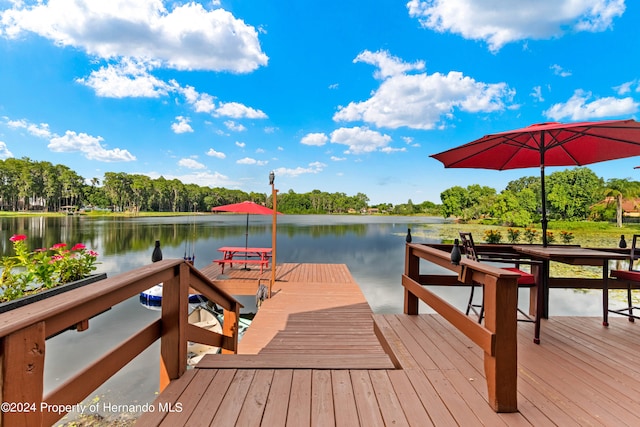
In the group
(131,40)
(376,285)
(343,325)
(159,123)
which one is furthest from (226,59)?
(159,123)

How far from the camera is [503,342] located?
1.47m

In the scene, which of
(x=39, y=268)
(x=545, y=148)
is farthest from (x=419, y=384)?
(x=39, y=268)

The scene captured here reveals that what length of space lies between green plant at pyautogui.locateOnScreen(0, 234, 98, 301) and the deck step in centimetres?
246

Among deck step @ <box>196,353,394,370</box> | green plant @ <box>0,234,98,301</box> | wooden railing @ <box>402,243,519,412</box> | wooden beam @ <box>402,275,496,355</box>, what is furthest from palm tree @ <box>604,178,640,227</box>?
green plant @ <box>0,234,98,301</box>

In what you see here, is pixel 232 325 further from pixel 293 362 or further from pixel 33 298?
pixel 33 298

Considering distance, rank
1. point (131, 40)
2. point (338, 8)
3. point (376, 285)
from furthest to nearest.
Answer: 1. point (338, 8)
2. point (131, 40)
3. point (376, 285)

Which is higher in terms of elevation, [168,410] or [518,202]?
[518,202]

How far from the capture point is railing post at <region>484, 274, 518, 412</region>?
146 cm

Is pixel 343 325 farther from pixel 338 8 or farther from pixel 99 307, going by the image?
pixel 338 8

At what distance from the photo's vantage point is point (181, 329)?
5.70ft

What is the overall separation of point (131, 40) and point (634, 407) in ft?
54.7

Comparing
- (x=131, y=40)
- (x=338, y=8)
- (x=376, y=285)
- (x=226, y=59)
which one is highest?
(x=338, y=8)

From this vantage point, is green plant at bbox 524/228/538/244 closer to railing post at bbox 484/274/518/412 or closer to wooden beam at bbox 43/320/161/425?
railing post at bbox 484/274/518/412

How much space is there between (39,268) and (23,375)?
357 centimetres
